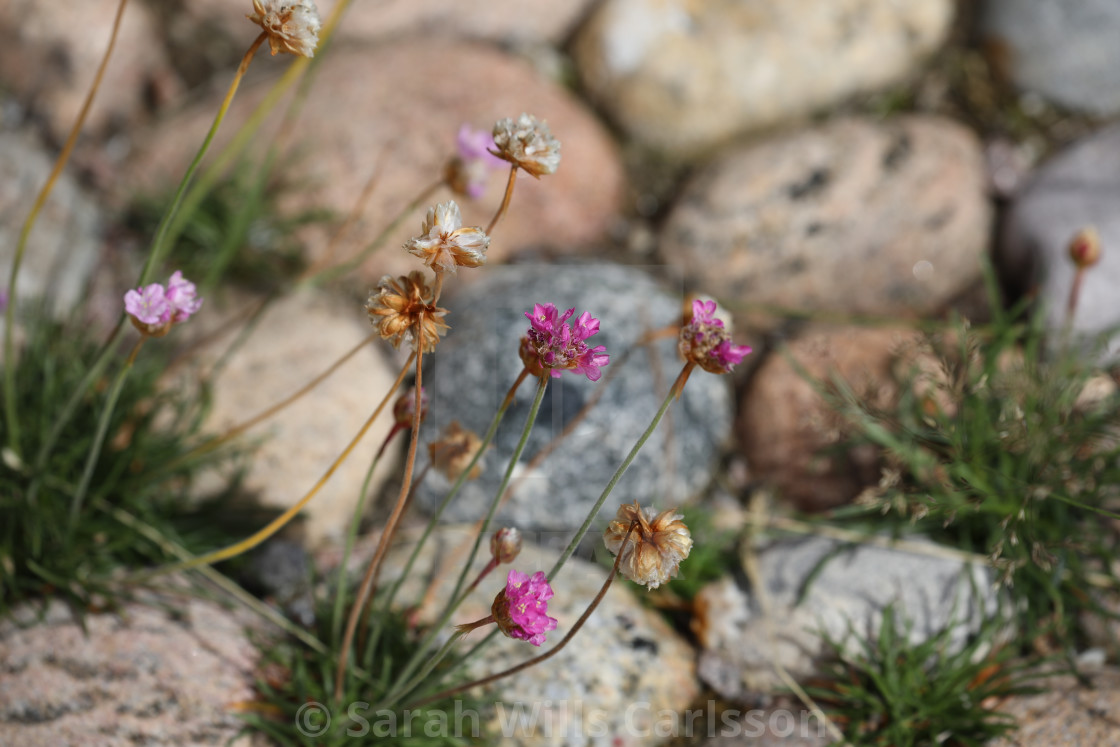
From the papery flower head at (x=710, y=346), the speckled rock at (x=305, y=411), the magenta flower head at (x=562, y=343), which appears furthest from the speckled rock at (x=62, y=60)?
the papery flower head at (x=710, y=346)

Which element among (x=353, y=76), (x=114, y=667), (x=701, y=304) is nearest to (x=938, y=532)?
(x=701, y=304)

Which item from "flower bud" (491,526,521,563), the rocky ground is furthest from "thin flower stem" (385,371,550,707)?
the rocky ground

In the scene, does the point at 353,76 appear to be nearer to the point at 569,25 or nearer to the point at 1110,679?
the point at 569,25

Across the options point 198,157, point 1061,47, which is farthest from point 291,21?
point 1061,47

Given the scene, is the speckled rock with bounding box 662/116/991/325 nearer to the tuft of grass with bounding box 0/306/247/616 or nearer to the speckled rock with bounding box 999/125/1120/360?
the speckled rock with bounding box 999/125/1120/360

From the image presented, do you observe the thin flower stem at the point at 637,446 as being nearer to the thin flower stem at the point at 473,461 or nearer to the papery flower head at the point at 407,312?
the thin flower stem at the point at 473,461

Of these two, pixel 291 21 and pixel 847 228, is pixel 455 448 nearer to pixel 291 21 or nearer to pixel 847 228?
pixel 291 21
